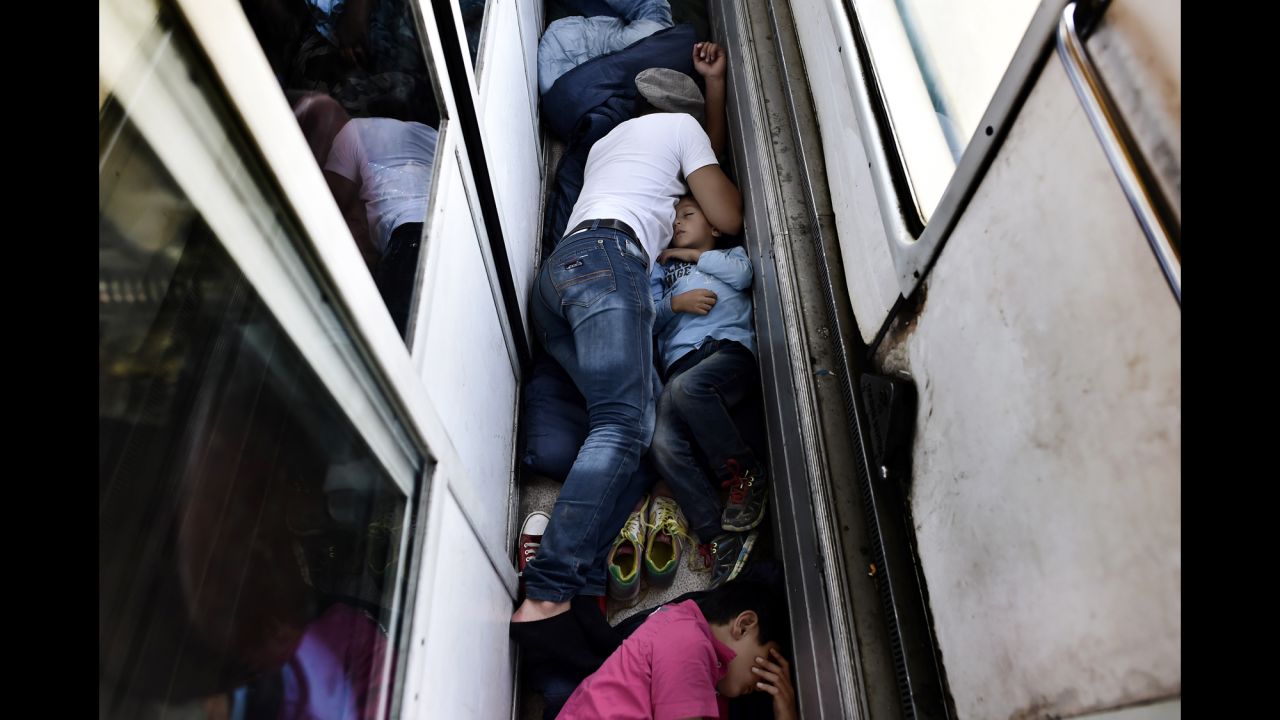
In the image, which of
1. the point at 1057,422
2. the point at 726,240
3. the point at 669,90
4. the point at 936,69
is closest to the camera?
the point at 1057,422

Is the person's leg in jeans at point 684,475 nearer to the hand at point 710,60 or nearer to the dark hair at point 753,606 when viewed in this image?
the dark hair at point 753,606

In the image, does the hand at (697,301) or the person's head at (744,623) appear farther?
the hand at (697,301)

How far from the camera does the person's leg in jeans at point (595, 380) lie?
1.78 metres

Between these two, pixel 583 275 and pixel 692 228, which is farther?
pixel 692 228

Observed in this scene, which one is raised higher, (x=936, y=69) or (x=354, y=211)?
(x=936, y=69)

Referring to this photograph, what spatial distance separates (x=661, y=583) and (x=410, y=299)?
1.14 metres

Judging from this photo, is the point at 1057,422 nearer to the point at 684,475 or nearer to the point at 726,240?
the point at 684,475

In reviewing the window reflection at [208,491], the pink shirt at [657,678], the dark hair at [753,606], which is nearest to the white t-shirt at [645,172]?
the dark hair at [753,606]

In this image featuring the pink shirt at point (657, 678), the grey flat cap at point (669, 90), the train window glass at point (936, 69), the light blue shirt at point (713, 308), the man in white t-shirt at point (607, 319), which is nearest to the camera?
the train window glass at point (936, 69)

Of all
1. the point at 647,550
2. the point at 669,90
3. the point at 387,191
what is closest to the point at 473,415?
the point at 387,191

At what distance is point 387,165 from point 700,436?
1180 mm

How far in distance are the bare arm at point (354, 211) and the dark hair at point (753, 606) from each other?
122cm

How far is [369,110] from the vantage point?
1145mm
